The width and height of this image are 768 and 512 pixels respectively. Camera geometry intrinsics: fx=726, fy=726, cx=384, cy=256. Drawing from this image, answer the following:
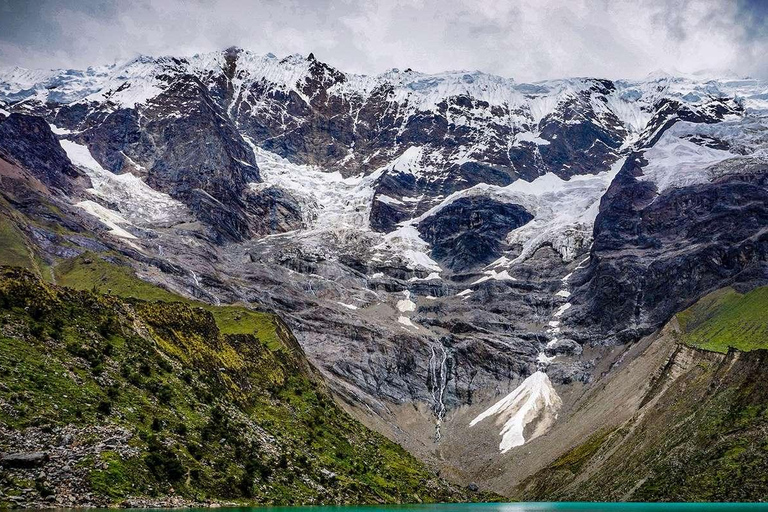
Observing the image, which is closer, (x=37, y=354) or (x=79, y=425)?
(x=79, y=425)

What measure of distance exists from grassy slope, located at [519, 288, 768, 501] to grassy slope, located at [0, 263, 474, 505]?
53333 mm

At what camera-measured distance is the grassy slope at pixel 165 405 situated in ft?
209

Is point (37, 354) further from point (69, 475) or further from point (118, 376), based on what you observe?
point (69, 475)

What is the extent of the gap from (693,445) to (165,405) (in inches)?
4314

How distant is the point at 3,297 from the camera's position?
7369cm

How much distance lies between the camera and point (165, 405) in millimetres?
78875

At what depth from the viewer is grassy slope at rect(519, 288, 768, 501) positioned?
128 m

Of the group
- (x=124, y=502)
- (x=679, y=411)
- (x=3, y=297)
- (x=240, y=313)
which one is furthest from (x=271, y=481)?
(x=679, y=411)

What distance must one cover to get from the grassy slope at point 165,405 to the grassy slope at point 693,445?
53.3 m

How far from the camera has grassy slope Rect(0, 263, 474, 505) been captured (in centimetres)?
6366

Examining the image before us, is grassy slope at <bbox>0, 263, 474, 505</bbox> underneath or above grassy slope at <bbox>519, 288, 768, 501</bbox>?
above

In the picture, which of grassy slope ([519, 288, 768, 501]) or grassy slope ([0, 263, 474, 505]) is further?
grassy slope ([519, 288, 768, 501])

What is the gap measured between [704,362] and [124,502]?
161506 millimetres

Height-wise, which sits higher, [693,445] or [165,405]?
[165,405]
